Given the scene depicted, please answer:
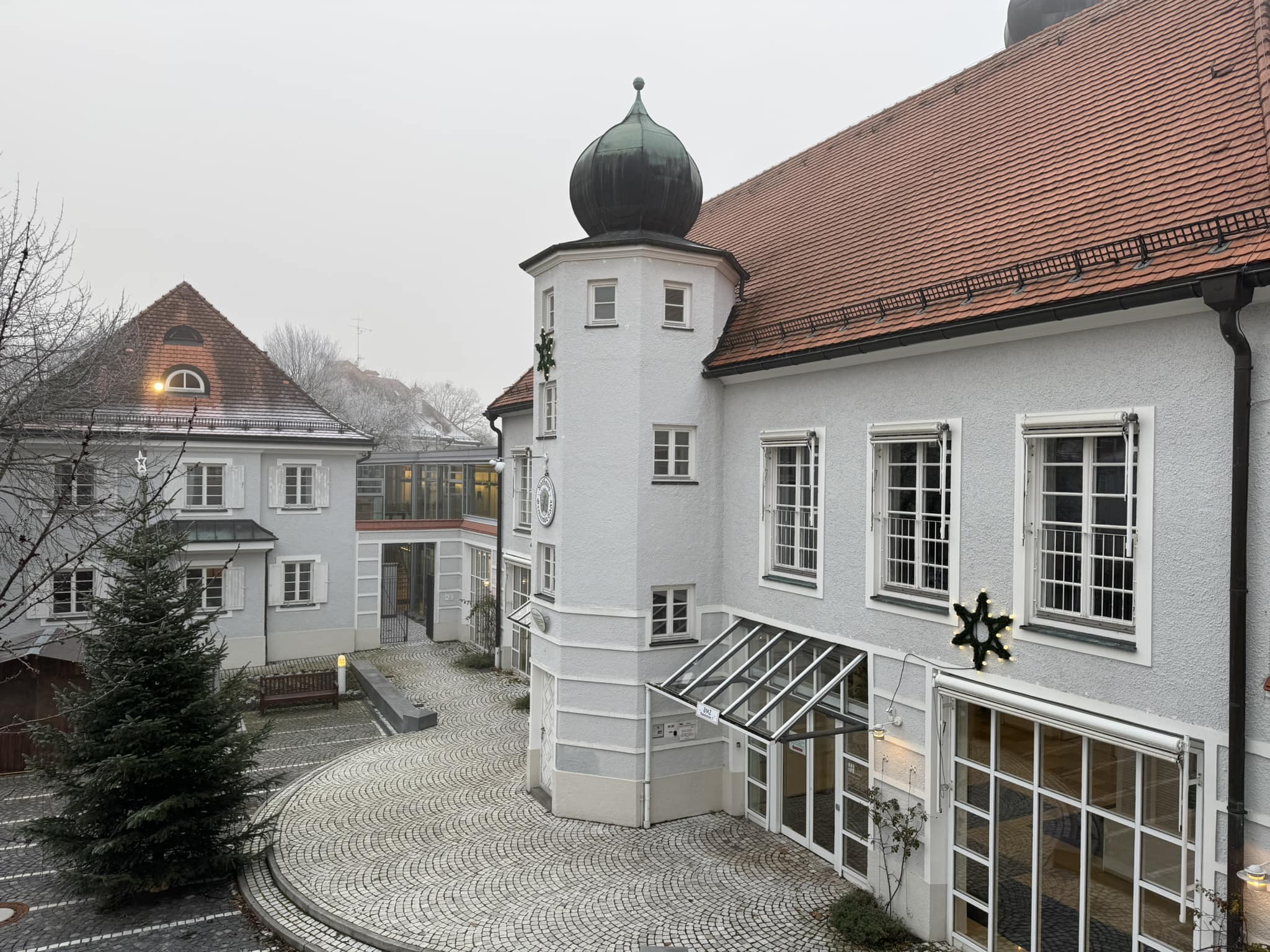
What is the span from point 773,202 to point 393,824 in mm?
13251

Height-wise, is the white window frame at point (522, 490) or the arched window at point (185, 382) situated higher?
the arched window at point (185, 382)

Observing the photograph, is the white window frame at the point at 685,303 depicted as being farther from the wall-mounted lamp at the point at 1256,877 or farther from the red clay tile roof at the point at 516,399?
the wall-mounted lamp at the point at 1256,877

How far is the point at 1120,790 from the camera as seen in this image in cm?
769

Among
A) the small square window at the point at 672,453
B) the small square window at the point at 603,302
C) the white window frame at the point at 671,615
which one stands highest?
the small square window at the point at 603,302

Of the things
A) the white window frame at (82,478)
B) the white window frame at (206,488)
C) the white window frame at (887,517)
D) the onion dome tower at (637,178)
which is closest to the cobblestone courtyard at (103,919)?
the white window frame at (82,478)

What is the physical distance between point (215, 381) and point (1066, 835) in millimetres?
23253

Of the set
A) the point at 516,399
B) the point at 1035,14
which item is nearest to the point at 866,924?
the point at 516,399

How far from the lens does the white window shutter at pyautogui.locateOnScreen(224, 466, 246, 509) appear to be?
22.8m

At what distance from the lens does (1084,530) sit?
798cm

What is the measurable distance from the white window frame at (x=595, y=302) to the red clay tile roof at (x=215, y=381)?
1345cm

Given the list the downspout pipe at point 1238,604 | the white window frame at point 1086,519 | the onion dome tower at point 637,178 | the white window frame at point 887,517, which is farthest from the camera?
the onion dome tower at point 637,178

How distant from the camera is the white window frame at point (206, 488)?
22.3m

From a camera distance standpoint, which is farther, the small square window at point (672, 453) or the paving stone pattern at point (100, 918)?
the small square window at point (672, 453)

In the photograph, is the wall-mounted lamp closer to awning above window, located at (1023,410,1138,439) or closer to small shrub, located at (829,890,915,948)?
awning above window, located at (1023,410,1138,439)
